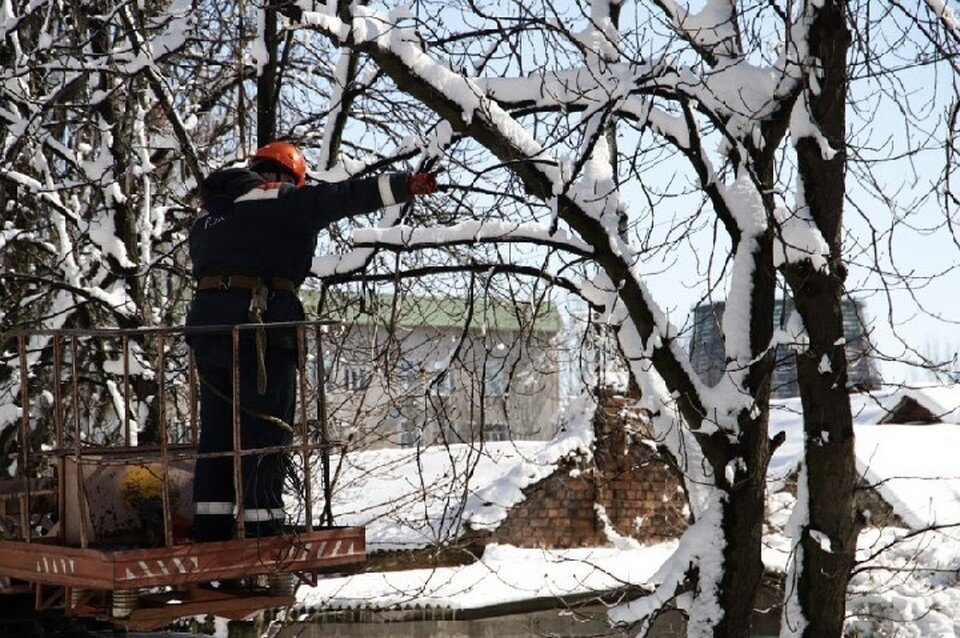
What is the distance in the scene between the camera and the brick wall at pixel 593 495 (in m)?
16.2

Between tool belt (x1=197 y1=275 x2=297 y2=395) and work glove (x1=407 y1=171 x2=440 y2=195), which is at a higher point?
work glove (x1=407 y1=171 x2=440 y2=195)

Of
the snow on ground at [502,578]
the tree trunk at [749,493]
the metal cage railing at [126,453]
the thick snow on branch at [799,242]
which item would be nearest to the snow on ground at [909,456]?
the snow on ground at [502,578]

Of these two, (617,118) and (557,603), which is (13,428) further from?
(617,118)

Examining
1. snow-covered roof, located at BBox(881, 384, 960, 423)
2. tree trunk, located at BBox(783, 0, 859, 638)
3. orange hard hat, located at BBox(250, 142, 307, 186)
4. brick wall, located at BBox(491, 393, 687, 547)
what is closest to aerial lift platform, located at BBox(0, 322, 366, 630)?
orange hard hat, located at BBox(250, 142, 307, 186)

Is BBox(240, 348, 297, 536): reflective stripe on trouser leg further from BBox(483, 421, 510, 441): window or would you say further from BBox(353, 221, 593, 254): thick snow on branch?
BBox(483, 421, 510, 441): window

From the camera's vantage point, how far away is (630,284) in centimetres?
688

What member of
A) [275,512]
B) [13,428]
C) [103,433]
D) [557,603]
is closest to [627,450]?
[557,603]

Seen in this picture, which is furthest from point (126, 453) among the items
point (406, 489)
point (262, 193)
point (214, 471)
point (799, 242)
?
point (406, 489)

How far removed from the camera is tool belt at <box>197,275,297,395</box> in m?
5.70

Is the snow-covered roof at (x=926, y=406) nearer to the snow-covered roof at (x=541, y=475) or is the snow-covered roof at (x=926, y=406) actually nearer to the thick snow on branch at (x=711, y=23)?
the snow-covered roof at (x=541, y=475)

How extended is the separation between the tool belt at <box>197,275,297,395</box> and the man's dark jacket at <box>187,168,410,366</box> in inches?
Answer: 0.9

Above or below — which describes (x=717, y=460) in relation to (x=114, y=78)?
below

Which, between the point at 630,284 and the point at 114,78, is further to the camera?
the point at 114,78

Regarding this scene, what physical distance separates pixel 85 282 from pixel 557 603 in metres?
5.87
